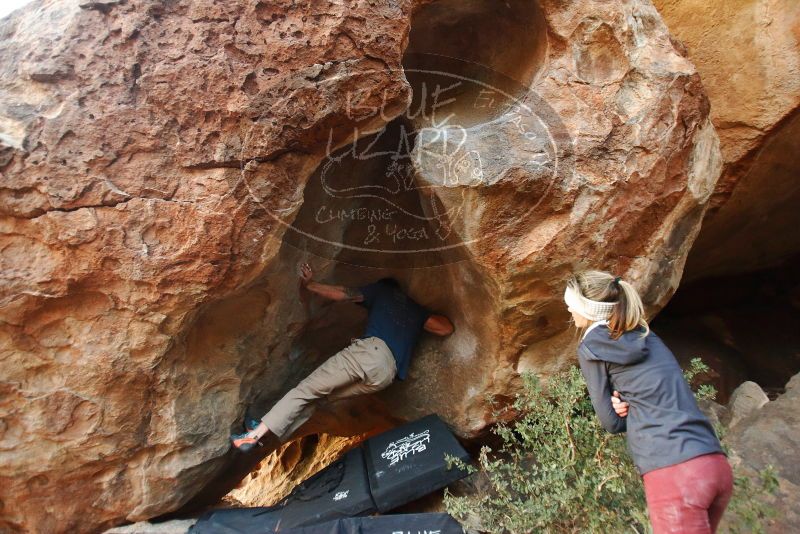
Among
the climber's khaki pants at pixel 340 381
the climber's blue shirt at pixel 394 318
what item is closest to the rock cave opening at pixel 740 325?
the climber's blue shirt at pixel 394 318

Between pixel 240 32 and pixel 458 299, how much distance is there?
1.72 meters

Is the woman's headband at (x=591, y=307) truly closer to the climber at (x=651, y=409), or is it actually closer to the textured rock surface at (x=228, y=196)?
the climber at (x=651, y=409)

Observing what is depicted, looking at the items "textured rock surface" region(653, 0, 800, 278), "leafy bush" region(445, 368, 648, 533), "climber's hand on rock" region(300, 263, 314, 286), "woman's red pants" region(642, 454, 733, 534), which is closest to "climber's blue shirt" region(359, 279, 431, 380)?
"climber's hand on rock" region(300, 263, 314, 286)

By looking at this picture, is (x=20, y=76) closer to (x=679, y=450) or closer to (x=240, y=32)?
(x=240, y=32)

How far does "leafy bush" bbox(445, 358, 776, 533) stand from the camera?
192 cm

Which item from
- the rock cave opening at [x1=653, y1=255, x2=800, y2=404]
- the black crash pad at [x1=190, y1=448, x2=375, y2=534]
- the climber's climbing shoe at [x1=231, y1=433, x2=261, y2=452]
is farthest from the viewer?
the rock cave opening at [x1=653, y1=255, x2=800, y2=404]

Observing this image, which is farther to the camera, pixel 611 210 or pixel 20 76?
pixel 611 210

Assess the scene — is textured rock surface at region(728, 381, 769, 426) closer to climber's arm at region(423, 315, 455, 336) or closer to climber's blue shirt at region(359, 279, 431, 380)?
climber's arm at region(423, 315, 455, 336)

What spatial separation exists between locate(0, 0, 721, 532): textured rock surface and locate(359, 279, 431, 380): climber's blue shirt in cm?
33

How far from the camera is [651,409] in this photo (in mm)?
1658

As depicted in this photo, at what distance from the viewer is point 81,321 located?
212cm

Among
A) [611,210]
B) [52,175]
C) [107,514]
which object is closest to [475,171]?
[611,210]

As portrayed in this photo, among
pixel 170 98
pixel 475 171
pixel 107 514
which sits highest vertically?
pixel 170 98

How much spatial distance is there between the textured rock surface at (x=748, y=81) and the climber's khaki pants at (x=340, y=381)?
8.26 ft
